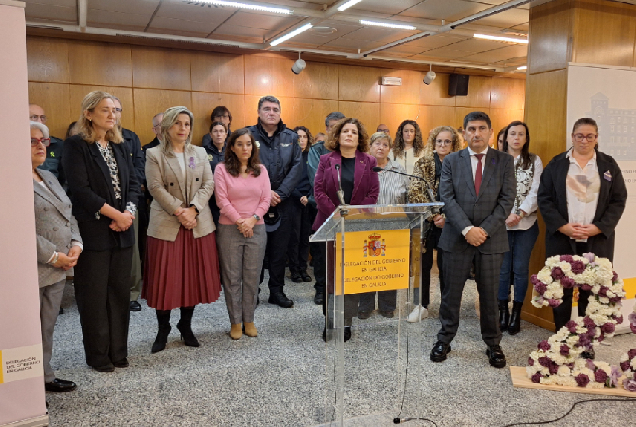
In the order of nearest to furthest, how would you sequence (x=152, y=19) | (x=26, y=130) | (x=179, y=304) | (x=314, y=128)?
(x=26, y=130) → (x=179, y=304) → (x=152, y=19) → (x=314, y=128)

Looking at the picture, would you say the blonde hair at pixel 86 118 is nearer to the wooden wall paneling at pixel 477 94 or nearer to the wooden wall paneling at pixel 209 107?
the wooden wall paneling at pixel 209 107

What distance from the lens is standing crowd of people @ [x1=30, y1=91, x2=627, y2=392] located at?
2.92 metres

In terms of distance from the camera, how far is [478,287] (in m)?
3.31

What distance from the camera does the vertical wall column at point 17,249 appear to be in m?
1.91

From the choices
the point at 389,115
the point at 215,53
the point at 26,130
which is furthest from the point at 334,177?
the point at 389,115

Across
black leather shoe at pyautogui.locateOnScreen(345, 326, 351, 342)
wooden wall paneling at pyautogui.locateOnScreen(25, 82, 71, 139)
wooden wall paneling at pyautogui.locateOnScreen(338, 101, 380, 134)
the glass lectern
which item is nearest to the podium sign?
the glass lectern

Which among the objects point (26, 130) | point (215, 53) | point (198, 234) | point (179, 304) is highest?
point (215, 53)

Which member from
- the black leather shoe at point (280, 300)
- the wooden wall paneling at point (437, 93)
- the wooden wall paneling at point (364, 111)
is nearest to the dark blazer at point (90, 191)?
the black leather shoe at point (280, 300)

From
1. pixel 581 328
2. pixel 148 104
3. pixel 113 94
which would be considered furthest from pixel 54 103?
pixel 581 328

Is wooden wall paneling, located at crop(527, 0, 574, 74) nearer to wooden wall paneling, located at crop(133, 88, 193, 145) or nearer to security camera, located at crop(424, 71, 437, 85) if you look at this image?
security camera, located at crop(424, 71, 437, 85)

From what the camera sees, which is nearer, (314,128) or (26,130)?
(26,130)

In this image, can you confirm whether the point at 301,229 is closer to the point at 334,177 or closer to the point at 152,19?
the point at 334,177

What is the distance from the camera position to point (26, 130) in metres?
1.97

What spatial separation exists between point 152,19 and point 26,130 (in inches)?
191
